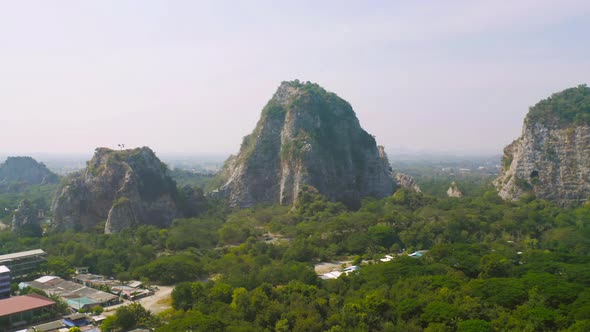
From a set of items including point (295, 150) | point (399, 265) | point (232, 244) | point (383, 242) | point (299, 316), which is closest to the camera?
point (299, 316)

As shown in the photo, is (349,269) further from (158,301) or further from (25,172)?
(25,172)

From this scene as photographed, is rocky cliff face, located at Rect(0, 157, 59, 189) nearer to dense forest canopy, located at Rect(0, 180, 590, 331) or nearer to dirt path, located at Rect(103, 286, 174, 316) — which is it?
dense forest canopy, located at Rect(0, 180, 590, 331)

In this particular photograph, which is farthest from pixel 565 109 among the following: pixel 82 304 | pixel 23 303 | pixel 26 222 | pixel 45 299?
pixel 26 222

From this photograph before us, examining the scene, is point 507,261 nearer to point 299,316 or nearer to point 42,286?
point 299,316

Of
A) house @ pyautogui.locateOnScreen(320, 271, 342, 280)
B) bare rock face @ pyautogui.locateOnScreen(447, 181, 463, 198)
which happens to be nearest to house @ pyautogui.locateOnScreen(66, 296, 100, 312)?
house @ pyautogui.locateOnScreen(320, 271, 342, 280)

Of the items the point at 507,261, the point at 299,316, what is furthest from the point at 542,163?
the point at 299,316

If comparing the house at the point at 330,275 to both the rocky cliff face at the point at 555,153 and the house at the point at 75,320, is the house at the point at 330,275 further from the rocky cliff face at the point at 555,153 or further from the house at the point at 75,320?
the rocky cliff face at the point at 555,153
